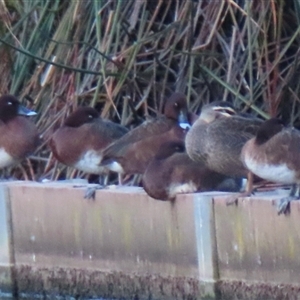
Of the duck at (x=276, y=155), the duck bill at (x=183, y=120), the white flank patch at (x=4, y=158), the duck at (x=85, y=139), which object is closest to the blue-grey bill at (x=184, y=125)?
the duck bill at (x=183, y=120)

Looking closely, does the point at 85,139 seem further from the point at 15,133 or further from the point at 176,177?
the point at 176,177

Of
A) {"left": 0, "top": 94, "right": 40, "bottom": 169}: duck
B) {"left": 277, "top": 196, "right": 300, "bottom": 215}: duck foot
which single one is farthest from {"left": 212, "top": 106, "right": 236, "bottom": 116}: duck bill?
{"left": 0, "top": 94, "right": 40, "bottom": 169}: duck

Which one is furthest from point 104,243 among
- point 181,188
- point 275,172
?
point 275,172

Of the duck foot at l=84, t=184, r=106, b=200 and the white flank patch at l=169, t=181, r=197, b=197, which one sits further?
the duck foot at l=84, t=184, r=106, b=200

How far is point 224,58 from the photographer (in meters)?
9.23

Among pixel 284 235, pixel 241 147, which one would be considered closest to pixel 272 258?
pixel 284 235

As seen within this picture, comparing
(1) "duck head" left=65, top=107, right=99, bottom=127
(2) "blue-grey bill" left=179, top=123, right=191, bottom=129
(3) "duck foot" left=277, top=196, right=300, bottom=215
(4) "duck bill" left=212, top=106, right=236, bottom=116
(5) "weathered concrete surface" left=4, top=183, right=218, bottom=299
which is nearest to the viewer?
(3) "duck foot" left=277, top=196, right=300, bottom=215

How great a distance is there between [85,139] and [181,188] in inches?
50.2

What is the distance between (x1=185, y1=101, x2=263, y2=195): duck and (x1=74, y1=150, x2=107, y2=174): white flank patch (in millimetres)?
881

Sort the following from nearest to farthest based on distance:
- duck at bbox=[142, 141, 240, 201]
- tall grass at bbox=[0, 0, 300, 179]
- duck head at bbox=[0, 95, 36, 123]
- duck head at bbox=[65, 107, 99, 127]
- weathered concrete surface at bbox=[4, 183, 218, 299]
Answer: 1. weathered concrete surface at bbox=[4, 183, 218, 299]
2. duck at bbox=[142, 141, 240, 201]
3. duck head at bbox=[65, 107, 99, 127]
4. tall grass at bbox=[0, 0, 300, 179]
5. duck head at bbox=[0, 95, 36, 123]

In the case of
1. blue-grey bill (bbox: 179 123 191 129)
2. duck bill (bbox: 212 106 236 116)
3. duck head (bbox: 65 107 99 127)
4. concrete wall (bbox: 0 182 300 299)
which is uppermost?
duck head (bbox: 65 107 99 127)

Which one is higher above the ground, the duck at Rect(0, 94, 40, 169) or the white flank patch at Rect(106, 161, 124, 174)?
the duck at Rect(0, 94, 40, 169)

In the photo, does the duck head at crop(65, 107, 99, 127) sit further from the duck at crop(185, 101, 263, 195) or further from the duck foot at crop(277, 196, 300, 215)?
the duck foot at crop(277, 196, 300, 215)

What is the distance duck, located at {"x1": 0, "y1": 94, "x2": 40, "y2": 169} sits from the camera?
8.84 meters
